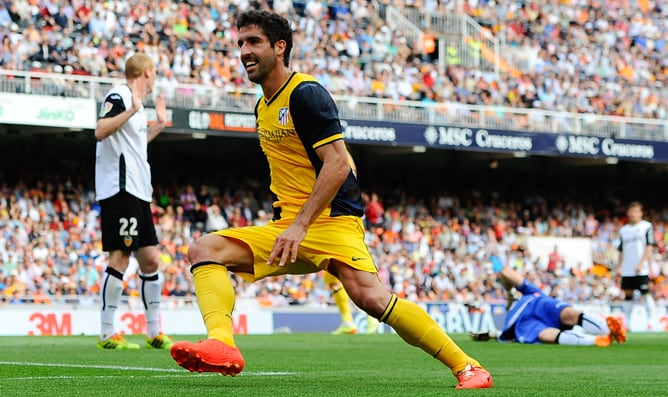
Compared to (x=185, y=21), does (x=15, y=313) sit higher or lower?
lower

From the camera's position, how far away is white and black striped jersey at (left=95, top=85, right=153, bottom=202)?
1045cm

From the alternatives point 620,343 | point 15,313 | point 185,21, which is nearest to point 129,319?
point 15,313

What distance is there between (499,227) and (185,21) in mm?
9356

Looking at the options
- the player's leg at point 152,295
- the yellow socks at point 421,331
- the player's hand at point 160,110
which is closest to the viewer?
the yellow socks at point 421,331

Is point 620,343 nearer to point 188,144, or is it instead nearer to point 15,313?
point 15,313

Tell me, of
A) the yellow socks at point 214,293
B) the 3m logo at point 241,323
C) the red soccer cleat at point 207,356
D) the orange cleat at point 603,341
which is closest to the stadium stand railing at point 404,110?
the 3m logo at point 241,323

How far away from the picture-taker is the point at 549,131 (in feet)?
96.6

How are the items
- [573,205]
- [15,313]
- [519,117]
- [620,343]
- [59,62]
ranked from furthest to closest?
[573,205] → [519,117] → [59,62] → [15,313] → [620,343]

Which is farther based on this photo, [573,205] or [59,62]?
[573,205]

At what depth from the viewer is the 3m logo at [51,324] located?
17.6m

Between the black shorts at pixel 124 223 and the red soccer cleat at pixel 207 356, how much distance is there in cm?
430

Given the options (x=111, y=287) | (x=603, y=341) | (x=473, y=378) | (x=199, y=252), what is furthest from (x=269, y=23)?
(x=603, y=341)

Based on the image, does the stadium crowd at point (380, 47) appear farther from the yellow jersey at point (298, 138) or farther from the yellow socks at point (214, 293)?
the yellow socks at point (214, 293)

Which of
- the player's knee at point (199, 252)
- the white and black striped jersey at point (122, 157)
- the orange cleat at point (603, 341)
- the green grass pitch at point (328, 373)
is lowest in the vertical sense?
the orange cleat at point (603, 341)
